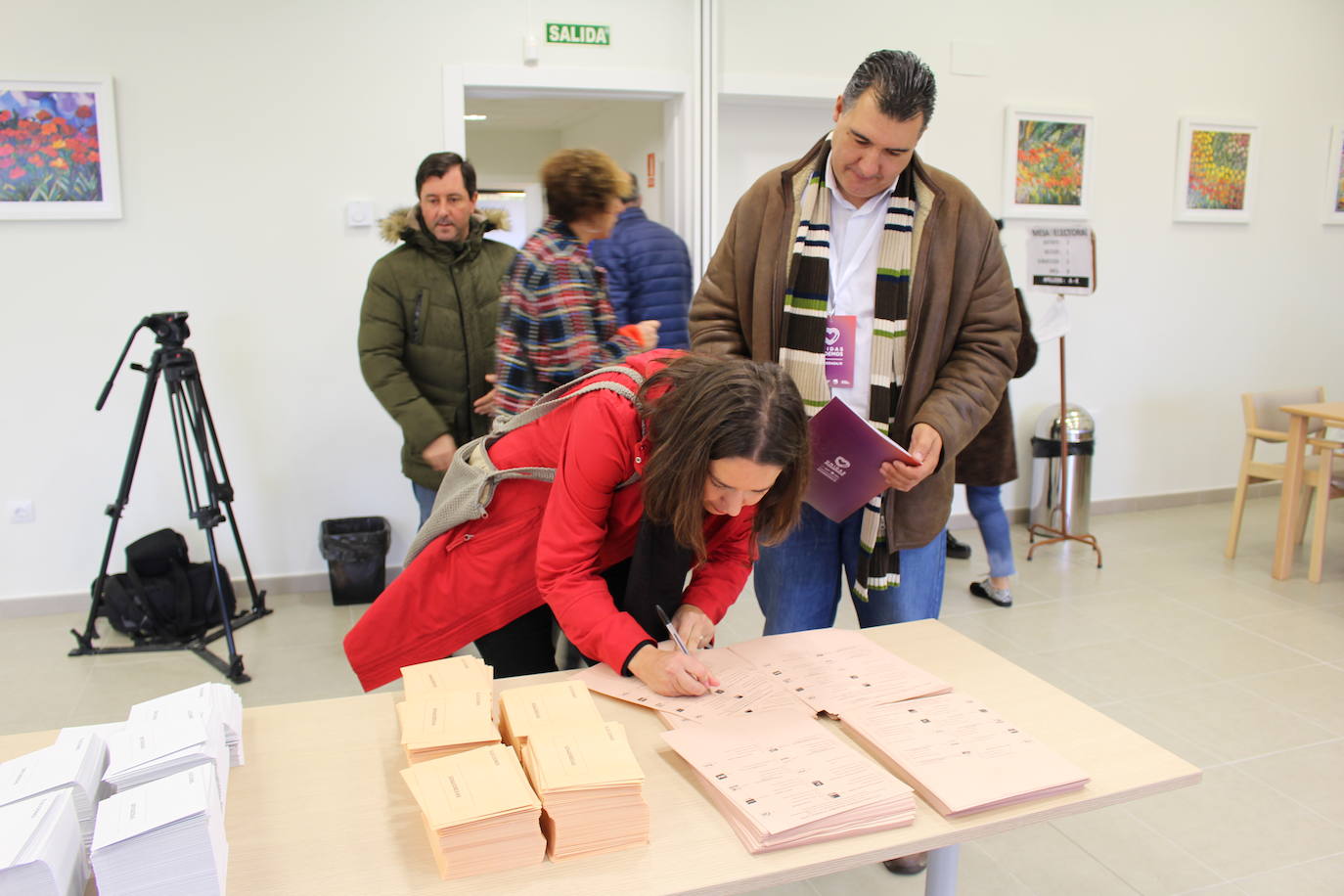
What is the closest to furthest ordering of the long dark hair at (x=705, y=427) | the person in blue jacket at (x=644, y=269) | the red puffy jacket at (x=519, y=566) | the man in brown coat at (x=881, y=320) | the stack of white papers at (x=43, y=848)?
the stack of white papers at (x=43, y=848), the long dark hair at (x=705, y=427), the red puffy jacket at (x=519, y=566), the man in brown coat at (x=881, y=320), the person in blue jacket at (x=644, y=269)

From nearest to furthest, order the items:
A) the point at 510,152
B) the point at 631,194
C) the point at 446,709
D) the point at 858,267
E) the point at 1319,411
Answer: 1. the point at 446,709
2. the point at 858,267
3. the point at 631,194
4. the point at 1319,411
5. the point at 510,152

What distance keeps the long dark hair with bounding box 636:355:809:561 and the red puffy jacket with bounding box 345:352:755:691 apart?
0.36 feet

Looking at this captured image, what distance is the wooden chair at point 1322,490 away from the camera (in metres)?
4.23

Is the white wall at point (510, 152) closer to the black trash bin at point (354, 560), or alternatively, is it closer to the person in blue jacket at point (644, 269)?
the black trash bin at point (354, 560)

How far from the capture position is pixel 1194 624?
3.87 metres

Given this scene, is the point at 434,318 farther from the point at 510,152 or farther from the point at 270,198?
the point at 510,152

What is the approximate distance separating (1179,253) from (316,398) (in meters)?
4.53

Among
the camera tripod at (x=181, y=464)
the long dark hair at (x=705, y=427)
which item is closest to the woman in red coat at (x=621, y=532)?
the long dark hair at (x=705, y=427)

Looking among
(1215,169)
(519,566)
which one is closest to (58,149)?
(519,566)

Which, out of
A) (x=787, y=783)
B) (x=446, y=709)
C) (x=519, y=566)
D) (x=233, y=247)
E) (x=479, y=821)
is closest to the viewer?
(x=479, y=821)

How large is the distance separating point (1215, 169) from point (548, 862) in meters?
5.54

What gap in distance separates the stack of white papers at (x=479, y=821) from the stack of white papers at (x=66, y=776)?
382 millimetres

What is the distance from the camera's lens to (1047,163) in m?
5.02

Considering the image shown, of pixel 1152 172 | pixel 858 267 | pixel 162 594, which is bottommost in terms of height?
pixel 162 594
